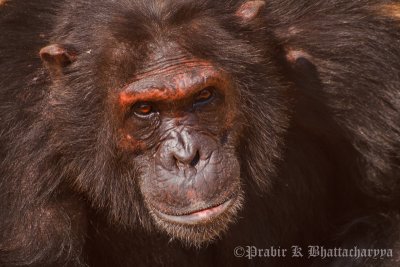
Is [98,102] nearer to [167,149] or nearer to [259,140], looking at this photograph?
[167,149]

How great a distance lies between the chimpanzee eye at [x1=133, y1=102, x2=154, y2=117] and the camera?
7.04 meters

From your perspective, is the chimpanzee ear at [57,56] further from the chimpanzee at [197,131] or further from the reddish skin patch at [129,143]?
the reddish skin patch at [129,143]

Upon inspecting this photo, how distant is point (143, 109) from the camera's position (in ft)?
23.1

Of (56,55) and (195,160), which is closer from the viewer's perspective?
(195,160)

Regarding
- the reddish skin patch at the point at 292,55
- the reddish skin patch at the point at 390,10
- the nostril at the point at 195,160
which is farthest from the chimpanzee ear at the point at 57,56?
the reddish skin patch at the point at 390,10

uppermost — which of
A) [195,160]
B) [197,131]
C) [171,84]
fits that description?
[171,84]

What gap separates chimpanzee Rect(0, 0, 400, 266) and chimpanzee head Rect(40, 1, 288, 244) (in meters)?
0.01

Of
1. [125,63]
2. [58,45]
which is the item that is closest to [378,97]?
[125,63]

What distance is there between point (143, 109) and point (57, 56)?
2.55 feet

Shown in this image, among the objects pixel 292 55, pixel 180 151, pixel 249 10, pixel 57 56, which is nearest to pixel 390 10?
pixel 292 55

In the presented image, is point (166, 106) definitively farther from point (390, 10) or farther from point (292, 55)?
point (390, 10)

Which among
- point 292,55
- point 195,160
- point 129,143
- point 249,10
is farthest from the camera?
point 292,55

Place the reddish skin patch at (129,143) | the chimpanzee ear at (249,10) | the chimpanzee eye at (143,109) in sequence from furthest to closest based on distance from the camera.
A: the chimpanzee ear at (249,10) < the reddish skin patch at (129,143) < the chimpanzee eye at (143,109)

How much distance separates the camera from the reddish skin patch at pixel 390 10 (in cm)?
779
